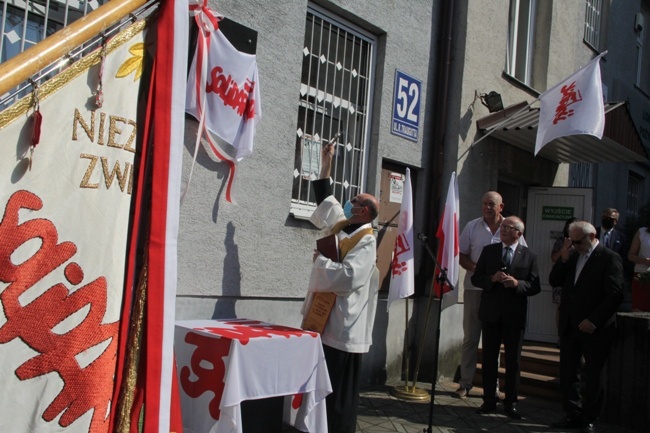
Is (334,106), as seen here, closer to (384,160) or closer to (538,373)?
(384,160)

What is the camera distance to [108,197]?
208 cm

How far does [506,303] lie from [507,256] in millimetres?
453

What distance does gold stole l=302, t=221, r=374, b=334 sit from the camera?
472 cm

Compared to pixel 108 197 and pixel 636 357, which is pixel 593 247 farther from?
pixel 108 197

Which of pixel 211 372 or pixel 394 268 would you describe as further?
pixel 394 268

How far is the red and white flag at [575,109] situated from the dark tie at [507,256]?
1.11 meters

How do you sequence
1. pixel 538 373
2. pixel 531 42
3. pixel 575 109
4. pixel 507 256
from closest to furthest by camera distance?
1. pixel 507 256
2. pixel 575 109
3. pixel 538 373
4. pixel 531 42

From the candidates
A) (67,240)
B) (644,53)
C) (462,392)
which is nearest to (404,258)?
(462,392)

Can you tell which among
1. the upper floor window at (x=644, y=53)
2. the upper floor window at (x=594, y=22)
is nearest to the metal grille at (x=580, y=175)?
the upper floor window at (x=594, y=22)

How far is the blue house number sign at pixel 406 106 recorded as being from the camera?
700 centimetres

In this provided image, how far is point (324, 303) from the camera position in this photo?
474cm

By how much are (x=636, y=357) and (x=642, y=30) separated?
10.3 metres

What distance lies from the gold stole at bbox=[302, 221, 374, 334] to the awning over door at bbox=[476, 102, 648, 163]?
143 inches

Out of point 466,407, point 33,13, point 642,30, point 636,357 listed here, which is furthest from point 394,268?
point 642,30
